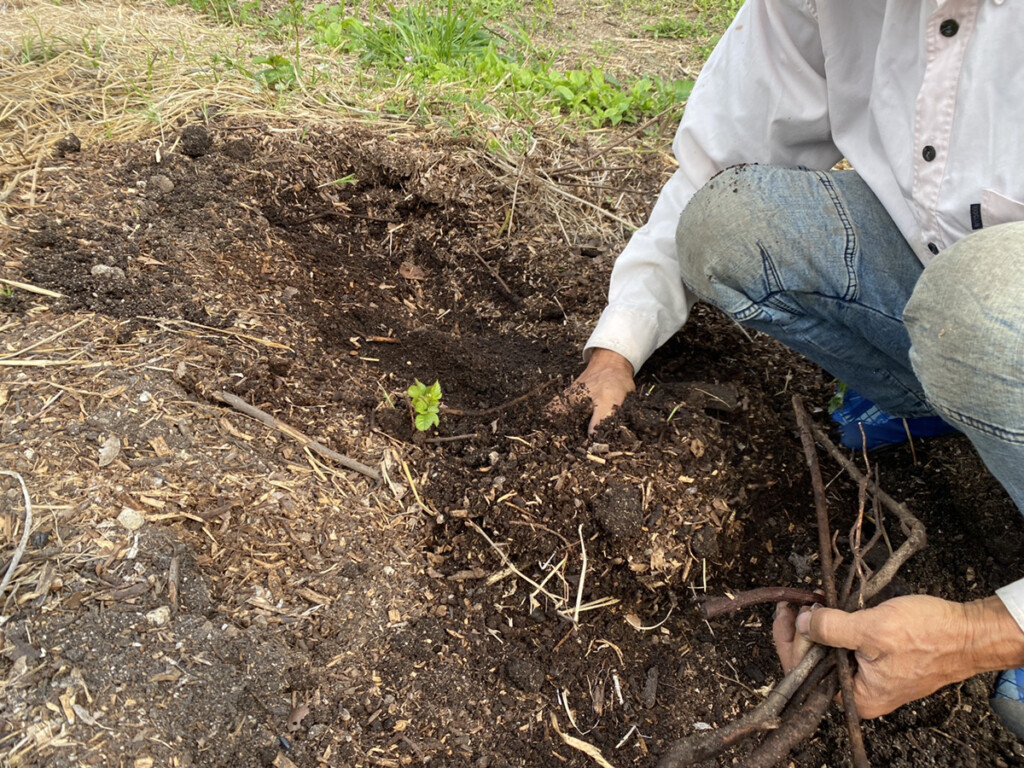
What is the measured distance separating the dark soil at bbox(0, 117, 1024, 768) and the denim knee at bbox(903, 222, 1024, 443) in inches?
22.5

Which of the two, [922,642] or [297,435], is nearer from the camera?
[922,642]

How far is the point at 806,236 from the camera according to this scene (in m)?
1.69

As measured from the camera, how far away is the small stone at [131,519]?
1.54m

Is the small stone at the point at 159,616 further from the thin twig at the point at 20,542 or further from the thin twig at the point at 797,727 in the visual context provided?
the thin twig at the point at 797,727

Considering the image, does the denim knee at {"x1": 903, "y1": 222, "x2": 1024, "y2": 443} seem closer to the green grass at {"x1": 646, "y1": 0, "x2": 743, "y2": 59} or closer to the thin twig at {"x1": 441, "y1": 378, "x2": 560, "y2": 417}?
the thin twig at {"x1": 441, "y1": 378, "x2": 560, "y2": 417}

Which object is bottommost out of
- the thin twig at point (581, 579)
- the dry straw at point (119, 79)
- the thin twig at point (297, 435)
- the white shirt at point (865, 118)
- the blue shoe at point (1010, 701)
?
the blue shoe at point (1010, 701)

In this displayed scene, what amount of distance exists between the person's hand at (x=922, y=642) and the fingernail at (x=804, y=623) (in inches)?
3.2

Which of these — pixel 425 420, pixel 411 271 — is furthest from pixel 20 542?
pixel 411 271

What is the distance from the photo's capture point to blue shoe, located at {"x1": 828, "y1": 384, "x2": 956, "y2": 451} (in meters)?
1.98

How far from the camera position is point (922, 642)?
1.26 m

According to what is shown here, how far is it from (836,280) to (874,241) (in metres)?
0.13

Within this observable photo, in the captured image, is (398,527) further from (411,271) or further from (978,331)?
(978,331)

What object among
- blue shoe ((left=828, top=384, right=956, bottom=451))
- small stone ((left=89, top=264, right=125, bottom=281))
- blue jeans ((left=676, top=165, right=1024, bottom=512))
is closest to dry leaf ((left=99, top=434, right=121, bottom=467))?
small stone ((left=89, top=264, right=125, bottom=281))

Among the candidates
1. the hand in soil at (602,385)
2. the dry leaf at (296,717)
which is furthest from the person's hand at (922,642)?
the dry leaf at (296,717)
